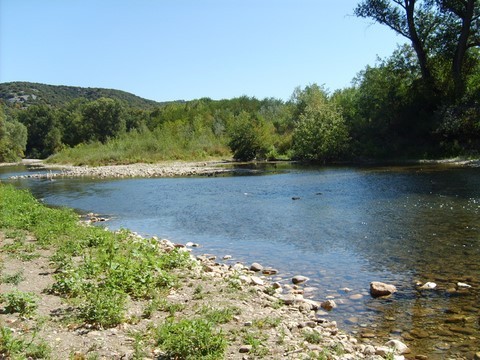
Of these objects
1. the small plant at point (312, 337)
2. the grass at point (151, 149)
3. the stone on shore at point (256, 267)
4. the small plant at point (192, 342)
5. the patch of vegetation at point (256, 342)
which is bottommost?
the stone on shore at point (256, 267)

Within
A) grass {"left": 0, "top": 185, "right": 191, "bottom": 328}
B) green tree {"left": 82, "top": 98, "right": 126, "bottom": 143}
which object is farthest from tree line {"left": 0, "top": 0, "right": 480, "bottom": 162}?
green tree {"left": 82, "top": 98, "right": 126, "bottom": 143}

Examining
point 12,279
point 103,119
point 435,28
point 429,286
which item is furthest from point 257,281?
point 103,119

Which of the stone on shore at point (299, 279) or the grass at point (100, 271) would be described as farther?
the stone on shore at point (299, 279)

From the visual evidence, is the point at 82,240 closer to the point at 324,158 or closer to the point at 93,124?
the point at 324,158

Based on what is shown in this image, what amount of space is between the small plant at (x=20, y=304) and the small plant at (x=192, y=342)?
2236 millimetres

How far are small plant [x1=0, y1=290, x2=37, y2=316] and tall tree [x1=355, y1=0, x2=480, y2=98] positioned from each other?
150 feet

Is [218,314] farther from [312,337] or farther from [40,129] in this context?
[40,129]

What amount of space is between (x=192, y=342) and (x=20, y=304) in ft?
9.81

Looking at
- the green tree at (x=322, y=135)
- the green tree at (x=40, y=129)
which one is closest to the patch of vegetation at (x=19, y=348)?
the green tree at (x=322, y=135)

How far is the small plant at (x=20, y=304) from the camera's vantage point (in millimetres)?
6465

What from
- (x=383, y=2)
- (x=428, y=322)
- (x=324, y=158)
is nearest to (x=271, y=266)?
(x=428, y=322)

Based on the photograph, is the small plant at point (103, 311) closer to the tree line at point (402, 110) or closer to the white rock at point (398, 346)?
the white rock at point (398, 346)

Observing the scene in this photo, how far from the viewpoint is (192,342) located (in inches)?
217

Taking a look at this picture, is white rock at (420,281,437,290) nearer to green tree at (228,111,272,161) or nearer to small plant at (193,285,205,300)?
small plant at (193,285,205,300)
